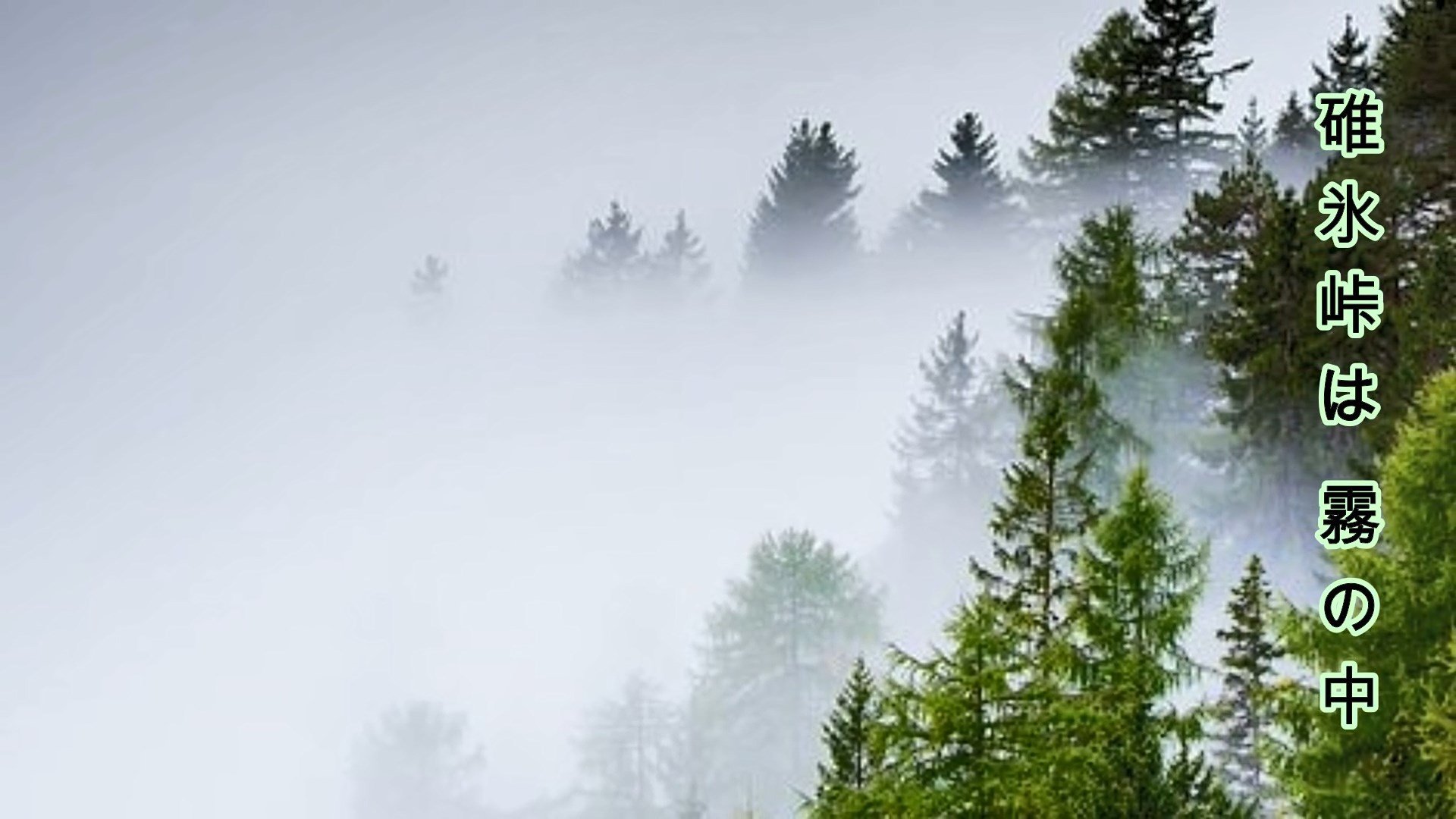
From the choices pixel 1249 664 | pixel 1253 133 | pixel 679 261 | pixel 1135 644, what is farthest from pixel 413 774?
pixel 1135 644

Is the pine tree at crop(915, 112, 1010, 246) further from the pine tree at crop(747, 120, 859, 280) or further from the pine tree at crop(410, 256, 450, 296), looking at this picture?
the pine tree at crop(410, 256, 450, 296)

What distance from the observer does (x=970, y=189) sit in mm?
87688

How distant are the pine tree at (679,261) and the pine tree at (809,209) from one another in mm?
12345

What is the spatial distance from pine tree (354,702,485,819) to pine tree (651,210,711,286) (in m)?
52.9

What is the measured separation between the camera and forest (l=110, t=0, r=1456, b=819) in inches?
595

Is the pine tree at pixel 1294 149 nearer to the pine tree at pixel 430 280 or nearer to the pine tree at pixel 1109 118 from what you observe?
the pine tree at pixel 1109 118

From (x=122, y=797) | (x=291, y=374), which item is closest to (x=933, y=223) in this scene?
(x=122, y=797)

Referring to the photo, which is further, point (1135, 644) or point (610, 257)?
point (610, 257)

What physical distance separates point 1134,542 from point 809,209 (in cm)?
8413

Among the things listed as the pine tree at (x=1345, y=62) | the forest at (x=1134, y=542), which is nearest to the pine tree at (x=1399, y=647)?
the forest at (x=1134, y=542)

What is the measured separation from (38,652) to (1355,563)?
168 meters

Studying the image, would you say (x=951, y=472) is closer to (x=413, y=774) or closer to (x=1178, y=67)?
(x=1178, y=67)

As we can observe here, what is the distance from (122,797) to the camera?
12244cm

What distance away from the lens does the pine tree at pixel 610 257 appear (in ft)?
375
